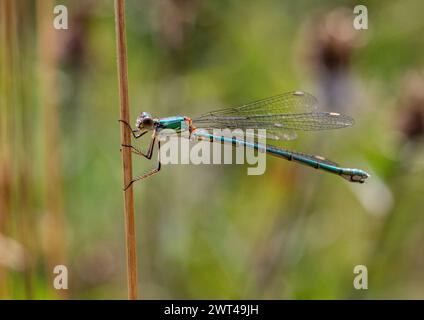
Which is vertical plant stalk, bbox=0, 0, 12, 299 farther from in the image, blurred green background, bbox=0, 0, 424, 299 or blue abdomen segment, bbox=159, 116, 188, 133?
blue abdomen segment, bbox=159, 116, 188, 133

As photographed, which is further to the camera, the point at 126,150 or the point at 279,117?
the point at 279,117

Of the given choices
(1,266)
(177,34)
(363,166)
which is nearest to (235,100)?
(177,34)

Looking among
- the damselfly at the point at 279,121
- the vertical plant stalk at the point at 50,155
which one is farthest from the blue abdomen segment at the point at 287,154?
the vertical plant stalk at the point at 50,155

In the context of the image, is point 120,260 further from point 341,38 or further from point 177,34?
point 341,38

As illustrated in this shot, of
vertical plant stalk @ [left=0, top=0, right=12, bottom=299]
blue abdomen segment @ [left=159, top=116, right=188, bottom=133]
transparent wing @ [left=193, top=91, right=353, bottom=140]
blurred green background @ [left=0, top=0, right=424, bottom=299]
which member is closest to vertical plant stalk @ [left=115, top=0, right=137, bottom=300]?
Result: blue abdomen segment @ [left=159, top=116, right=188, bottom=133]

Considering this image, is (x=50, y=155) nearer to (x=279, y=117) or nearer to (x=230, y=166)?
(x=279, y=117)

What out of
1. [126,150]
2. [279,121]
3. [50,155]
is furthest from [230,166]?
[126,150]

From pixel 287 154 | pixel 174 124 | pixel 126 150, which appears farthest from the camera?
pixel 287 154
